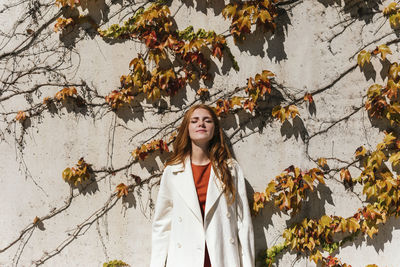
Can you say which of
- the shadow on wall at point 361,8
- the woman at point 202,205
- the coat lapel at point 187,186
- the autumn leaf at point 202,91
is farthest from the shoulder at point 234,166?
the shadow on wall at point 361,8

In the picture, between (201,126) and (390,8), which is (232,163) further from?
(390,8)

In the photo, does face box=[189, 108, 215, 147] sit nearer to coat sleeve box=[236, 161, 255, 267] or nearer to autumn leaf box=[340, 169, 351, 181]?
coat sleeve box=[236, 161, 255, 267]

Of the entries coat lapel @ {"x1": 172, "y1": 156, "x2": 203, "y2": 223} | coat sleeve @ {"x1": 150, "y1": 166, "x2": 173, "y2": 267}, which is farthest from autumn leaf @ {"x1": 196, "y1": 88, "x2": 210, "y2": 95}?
coat sleeve @ {"x1": 150, "y1": 166, "x2": 173, "y2": 267}

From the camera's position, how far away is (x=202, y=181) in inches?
103

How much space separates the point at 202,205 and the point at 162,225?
36 cm

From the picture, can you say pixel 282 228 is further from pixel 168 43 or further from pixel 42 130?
pixel 42 130

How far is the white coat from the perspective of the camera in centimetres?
248

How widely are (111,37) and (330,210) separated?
7.09ft

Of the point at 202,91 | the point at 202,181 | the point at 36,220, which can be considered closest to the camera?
the point at 202,181

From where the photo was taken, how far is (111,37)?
3000 millimetres

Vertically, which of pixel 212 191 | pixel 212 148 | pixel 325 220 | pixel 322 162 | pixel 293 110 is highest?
pixel 293 110

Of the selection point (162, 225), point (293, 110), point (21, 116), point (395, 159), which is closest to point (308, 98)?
point (293, 110)

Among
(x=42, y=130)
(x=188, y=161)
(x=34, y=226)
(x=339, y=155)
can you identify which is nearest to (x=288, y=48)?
(x=339, y=155)

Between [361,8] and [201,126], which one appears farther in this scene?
[361,8]
